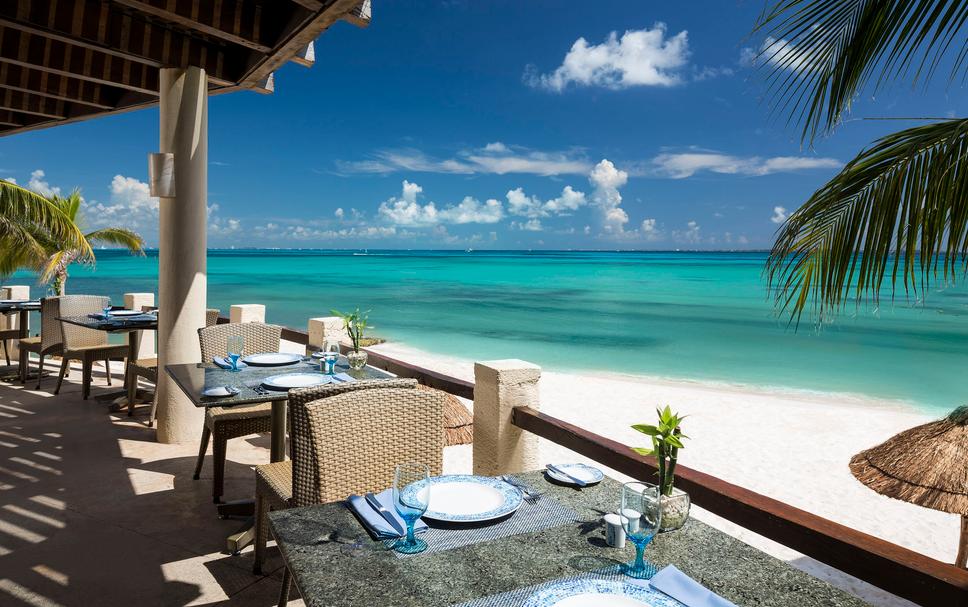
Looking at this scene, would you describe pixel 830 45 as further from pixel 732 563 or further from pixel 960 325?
pixel 960 325

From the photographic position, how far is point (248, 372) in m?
3.34

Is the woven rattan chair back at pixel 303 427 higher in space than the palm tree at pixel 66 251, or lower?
lower

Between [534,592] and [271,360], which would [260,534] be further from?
[534,592]

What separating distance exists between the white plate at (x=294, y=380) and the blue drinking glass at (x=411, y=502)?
1688 millimetres

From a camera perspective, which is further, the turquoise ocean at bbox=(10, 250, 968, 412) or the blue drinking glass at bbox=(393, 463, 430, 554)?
the turquoise ocean at bbox=(10, 250, 968, 412)

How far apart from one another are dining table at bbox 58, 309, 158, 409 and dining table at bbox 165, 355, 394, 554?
7.43 ft

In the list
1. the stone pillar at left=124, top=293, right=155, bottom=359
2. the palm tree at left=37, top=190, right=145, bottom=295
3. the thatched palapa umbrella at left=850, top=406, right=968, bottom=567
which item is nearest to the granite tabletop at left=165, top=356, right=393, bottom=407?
the thatched palapa umbrella at left=850, top=406, right=968, bottom=567

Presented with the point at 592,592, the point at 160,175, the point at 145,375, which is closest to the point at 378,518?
the point at 592,592

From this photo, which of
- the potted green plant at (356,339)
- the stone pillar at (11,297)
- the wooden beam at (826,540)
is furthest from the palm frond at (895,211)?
the stone pillar at (11,297)

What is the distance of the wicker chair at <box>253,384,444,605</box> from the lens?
2006 millimetres

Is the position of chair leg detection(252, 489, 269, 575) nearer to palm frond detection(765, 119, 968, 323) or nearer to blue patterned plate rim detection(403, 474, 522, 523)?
blue patterned plate rim detection(403, 474, 522, 523)

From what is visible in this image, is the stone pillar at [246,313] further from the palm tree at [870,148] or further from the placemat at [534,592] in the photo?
the placemat at [534,592]

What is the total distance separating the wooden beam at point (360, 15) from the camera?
11.3 feet

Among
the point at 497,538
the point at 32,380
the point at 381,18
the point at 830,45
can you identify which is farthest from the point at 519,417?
the point at 381,18
